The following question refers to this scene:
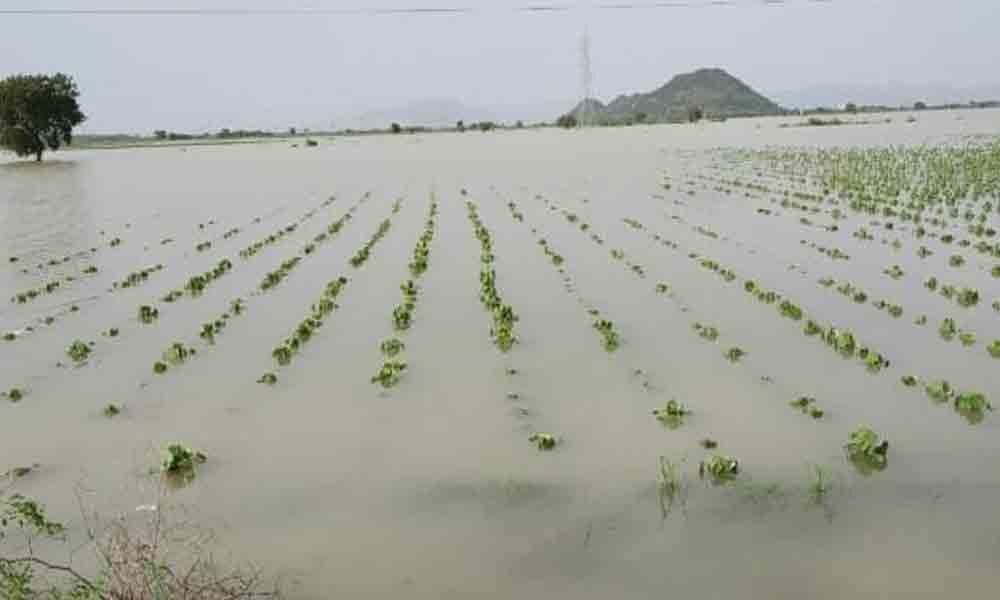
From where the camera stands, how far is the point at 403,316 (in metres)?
13.1

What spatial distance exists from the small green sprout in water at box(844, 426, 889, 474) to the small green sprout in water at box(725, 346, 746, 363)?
2.92 meters

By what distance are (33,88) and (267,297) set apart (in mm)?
67958

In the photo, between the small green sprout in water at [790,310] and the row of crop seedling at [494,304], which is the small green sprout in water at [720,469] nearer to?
the row of crop seedling at [494,304]

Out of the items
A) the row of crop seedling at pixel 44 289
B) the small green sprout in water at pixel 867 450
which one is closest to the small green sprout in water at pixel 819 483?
the small green sprout in water at pixel 867 450

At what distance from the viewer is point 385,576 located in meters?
6.08

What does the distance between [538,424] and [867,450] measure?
316cm

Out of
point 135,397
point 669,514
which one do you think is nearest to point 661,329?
point 669,514

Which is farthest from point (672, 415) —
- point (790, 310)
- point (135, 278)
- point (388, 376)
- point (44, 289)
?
point (44, 289)

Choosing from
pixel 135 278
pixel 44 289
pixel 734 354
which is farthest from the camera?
pixel 135 278

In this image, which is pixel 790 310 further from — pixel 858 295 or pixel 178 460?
pixel 178 460

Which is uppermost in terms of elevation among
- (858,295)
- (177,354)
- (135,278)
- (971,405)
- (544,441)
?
(135,278)

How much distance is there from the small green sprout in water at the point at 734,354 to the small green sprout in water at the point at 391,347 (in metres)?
4.37

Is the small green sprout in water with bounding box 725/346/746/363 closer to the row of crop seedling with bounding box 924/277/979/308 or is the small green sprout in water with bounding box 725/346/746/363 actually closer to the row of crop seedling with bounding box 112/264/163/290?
the row of crop seedling with bounding box 924/277/979/308

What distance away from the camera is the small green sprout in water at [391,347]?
1154 cm
